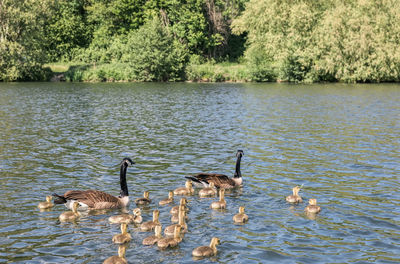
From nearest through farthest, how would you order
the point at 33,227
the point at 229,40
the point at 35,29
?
the point at 33,227 < the point at 35,29 < the point at 229,40

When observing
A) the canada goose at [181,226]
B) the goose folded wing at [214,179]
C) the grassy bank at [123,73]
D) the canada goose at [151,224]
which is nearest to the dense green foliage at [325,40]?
the grassy bank at [123,73]

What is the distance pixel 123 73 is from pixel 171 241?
77034 mm

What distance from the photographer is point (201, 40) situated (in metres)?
97.6

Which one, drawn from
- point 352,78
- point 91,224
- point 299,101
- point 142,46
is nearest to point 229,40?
point 142,46

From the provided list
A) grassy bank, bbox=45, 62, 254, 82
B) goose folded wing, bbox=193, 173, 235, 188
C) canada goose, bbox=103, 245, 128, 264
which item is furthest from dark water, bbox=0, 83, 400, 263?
grassy bank, bbox=45, 62, 254, 82

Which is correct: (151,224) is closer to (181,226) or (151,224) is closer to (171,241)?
(181,226)

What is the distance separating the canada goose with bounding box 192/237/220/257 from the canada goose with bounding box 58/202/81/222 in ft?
14.4

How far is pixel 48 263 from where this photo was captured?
436 inches

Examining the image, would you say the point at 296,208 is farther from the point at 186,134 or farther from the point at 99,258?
the point at 186,134

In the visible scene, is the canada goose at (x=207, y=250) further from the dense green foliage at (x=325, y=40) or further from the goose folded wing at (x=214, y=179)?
the dense green foliage at (x=325, y=40)

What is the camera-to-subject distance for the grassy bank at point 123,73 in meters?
86.2

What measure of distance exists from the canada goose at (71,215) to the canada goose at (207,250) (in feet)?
14.4

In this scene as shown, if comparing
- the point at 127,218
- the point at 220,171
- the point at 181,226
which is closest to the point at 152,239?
the point at 181,226

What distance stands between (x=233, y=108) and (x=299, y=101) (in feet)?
29.5
